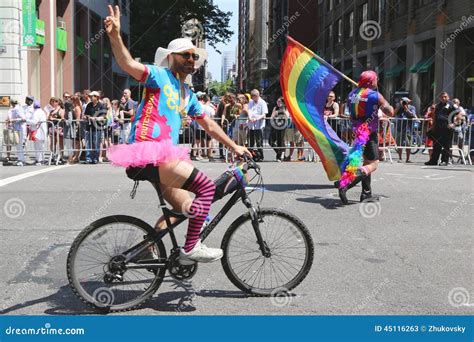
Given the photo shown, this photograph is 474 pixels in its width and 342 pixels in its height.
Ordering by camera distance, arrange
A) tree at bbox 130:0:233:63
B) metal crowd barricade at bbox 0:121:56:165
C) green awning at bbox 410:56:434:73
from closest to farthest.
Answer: metal crowd barricade at bbox 0:121:56:165 < green awning at bbox 410:56:434:73 < tree at bbox 130:0:233:63

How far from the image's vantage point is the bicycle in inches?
178

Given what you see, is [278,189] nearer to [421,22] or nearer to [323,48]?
[421,22]

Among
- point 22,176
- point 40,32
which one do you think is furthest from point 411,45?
point 22,176

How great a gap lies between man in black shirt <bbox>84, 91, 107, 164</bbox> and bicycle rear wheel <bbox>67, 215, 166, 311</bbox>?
11738 millimetres

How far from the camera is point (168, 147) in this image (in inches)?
175

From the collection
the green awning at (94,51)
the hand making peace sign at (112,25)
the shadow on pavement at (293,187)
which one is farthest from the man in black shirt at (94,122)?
the green awning at (94,51)

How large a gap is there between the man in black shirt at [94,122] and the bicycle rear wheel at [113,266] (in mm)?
11738

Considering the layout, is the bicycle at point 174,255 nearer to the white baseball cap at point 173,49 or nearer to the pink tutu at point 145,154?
the pink tutu at point 145,154

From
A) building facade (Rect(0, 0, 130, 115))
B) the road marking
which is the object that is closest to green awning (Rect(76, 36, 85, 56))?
building facade (Rect(0, 0, 130, 115))

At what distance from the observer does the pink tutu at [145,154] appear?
436 centimetres

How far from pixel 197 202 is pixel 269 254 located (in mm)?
831

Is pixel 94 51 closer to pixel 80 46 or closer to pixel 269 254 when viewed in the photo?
pixel 80 46

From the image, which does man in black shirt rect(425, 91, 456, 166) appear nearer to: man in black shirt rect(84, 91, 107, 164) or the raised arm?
man in black shirt rect(84, 91, 107, 164)
